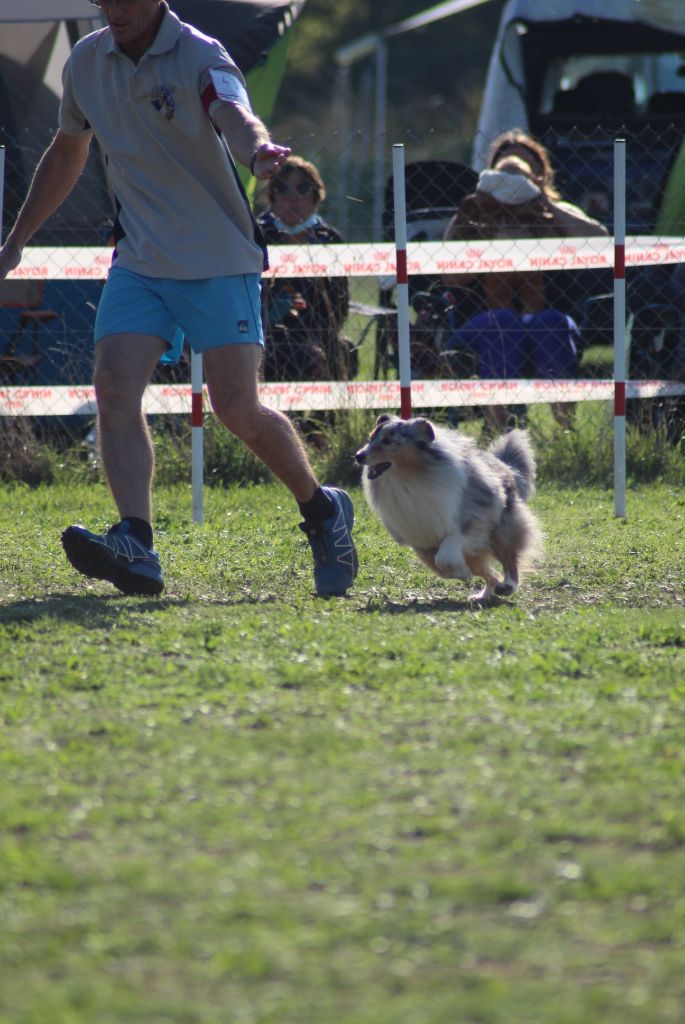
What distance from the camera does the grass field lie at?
6.98 ft

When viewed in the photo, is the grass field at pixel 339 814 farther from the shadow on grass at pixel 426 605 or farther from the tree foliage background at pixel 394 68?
the tree foliage background at pixel 394 68

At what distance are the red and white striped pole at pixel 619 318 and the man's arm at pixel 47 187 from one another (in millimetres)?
2941

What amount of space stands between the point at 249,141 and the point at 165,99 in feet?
1.91

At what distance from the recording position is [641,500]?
25.8ft

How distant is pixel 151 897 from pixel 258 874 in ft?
0.60

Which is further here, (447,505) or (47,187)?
(447,505)

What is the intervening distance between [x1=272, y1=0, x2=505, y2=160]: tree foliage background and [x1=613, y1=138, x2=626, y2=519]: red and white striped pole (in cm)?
3259

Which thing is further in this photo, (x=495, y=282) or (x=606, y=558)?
(x=495, y=282)

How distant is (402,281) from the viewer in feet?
24.7

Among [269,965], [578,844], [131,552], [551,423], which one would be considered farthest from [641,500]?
[269,965]

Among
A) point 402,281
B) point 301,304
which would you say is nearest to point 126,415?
point 402,281

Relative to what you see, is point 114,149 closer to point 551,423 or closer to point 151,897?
point 151,897

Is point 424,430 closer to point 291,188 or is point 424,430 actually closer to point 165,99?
point 165,99

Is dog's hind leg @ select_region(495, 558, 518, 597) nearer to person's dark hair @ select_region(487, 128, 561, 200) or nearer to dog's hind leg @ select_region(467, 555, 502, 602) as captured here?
dog's hind leg @ select_region(467, 555, 502, 602)
